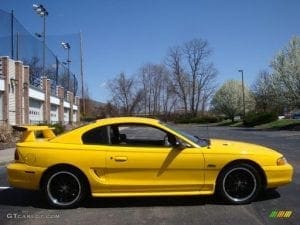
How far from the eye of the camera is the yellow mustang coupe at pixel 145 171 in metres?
8.50

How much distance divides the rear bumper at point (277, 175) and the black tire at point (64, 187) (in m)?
2.91

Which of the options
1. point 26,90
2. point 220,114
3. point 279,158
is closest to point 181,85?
point 220,114

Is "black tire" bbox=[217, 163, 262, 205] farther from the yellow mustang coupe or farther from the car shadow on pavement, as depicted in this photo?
the car shadow on pavement

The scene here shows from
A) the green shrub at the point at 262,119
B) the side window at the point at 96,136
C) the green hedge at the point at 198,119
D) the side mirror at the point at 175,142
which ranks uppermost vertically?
the green hedge at the point at 198,119

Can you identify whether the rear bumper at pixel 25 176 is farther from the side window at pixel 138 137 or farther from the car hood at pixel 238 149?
the car hood at pixel 238 149

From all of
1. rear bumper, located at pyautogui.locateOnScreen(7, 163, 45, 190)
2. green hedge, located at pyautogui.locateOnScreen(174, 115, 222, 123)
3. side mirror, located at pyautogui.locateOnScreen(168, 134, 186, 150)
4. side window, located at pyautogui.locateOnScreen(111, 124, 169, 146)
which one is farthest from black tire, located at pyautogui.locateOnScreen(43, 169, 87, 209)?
green hedge, located at pyautogui.locateOnScreen(174, 115, 222, 123)

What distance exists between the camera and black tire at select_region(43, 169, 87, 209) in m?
8.53

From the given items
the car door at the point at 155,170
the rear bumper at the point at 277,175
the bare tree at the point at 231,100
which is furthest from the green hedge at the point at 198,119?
the car door at the point at 155,170

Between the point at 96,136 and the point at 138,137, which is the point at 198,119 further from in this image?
the point at 96,136

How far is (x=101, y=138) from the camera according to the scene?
8773 mm

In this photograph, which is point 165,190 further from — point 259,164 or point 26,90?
point 26,90

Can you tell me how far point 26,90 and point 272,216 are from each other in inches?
1271

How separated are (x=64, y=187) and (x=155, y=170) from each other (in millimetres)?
1458

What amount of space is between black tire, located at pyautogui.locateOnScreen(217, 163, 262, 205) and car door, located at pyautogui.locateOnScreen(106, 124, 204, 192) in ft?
1.18
